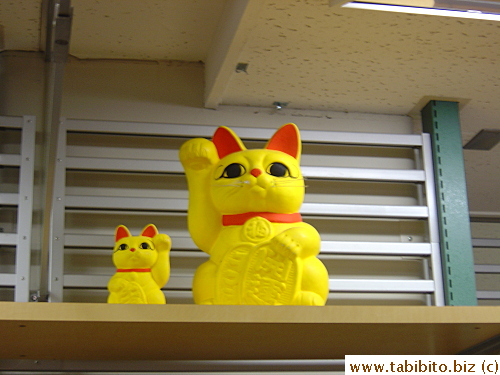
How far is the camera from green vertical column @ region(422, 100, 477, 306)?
1674 millimetres

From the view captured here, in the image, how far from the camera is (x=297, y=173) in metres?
1.24

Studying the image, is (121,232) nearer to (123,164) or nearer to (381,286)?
(123,164)

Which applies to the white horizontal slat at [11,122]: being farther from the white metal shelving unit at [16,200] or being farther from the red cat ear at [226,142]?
the red cat ear at [226,142]

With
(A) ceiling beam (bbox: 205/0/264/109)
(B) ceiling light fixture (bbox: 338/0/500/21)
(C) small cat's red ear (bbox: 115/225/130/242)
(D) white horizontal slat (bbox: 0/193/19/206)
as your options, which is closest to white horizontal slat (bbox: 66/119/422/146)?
(A) ceiling beam (bbox: 205/0/264/109)

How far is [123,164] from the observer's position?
1.64m

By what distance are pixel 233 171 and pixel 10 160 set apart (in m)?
0.67

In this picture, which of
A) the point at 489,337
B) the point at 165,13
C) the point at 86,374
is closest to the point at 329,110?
the point at 165,13

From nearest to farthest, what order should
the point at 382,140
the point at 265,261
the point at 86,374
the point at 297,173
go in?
the point at 265,261, the point at 297,173, the point at 86,374, the point at 382,140

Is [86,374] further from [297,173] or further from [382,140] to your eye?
[382,140]

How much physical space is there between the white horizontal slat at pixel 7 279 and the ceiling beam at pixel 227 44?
679 mm

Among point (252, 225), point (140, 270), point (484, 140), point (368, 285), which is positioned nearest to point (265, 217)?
point (252, 225)

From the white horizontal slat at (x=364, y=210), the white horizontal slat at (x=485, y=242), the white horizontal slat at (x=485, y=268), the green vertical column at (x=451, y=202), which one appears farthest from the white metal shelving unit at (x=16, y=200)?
the white horizontal slat at (x=485, y=242)

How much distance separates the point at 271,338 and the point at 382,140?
0.83m

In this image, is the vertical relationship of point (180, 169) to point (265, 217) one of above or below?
above
